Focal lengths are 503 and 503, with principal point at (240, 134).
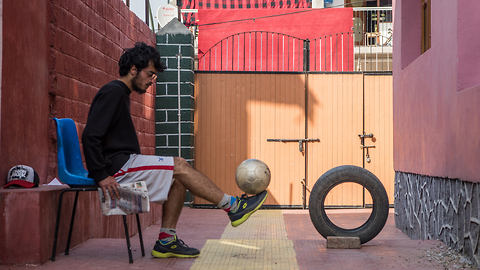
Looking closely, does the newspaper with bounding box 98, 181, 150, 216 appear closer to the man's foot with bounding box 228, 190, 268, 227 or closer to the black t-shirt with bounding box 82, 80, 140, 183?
the black t-shirt with bounding box 82, 80, 140, 183

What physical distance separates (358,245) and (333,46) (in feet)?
26.1

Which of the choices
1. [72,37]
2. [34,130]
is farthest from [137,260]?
[72,37]

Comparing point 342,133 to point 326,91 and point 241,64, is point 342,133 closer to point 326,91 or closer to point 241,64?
point 326,91

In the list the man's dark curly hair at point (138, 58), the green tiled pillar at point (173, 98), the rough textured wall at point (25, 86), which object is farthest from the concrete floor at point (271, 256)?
the green tiled pillar at point (173, 98)

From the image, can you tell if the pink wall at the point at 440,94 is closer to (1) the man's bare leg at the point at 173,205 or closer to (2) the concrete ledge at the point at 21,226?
(1) the man's bare leg at the point at 173,205

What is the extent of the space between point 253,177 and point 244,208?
297 mm

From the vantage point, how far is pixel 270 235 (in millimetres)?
5711

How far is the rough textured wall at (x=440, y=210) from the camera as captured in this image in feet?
12.3

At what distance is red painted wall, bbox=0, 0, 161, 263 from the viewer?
3.56 metres

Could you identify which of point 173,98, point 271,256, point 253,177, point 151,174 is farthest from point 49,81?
point 173,98

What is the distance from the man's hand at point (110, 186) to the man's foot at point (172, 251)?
55 cm

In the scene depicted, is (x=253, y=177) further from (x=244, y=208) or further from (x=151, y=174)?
(x=151, y=174)

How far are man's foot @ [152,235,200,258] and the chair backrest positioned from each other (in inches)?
26.4

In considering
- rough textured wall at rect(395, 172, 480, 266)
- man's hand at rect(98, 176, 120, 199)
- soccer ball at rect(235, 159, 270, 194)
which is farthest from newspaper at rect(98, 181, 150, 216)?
rough textured wall at rect(395, 172, 480, 266)
